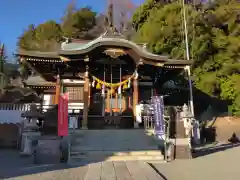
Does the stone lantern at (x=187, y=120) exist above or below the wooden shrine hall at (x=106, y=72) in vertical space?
below

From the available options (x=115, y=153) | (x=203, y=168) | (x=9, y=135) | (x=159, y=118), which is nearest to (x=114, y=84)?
(x=159, y=118)

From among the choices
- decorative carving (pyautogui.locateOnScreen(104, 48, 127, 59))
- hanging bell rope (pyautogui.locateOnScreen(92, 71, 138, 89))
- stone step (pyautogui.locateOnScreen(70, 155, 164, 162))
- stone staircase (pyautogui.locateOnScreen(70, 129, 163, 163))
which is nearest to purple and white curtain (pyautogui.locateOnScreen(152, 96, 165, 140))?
stone staircase (pyautogui.locateOnScreen(70, 129, 163, 163))

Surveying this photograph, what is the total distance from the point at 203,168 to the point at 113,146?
4.08 metres

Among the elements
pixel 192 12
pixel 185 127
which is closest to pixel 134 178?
pixel 185 127

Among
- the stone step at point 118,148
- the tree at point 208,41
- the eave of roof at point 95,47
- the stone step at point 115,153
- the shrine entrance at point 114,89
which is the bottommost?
the stone step at point 115,153

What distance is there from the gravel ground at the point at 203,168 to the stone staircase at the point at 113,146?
123 cm

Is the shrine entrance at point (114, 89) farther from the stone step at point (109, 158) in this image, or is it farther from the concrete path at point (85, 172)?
the concrete path at point (85, 172)

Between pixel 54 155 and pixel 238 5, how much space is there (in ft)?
83.5

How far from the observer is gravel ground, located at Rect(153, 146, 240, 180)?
26.8ft

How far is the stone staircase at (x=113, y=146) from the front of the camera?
35.7 feet

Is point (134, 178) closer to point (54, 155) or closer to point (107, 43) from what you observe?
point (54, 155)

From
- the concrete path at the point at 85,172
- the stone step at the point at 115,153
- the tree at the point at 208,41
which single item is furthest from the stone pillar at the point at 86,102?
the tree at the point at 208,41

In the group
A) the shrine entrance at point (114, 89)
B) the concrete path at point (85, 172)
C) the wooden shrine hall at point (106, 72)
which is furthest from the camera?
the shrine entrance at point (114, 89)

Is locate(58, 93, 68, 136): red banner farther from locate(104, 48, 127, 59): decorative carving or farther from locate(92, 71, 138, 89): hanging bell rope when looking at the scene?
locate(104, 48, 127, 59): decorative carving
